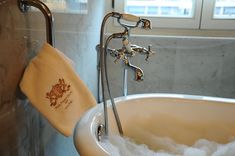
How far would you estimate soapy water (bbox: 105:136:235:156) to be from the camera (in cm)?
123

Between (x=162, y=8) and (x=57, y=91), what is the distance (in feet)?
4.84

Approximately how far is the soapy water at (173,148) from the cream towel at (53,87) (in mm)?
386

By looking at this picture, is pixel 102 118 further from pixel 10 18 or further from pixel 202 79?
pixel 202 79

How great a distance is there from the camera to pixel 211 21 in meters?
2.01

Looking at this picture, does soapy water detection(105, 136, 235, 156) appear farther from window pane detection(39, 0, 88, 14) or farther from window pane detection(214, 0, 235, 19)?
window pane detection(214, 0, 235, 19)

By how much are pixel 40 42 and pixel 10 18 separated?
22cm

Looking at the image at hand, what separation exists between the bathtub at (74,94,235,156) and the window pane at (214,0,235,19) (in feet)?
2.75

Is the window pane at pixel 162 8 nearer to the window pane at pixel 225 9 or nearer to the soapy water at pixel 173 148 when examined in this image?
the window pane at pixel 225 9

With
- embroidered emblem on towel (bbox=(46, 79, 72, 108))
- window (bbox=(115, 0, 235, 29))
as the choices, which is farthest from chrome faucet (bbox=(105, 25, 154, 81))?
window (bbox=(115, 0, 235, 29))

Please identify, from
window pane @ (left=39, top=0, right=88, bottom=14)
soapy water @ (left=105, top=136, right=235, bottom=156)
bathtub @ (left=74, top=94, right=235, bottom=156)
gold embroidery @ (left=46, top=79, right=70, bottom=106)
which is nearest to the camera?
gold embroidery @ (left=46, top=79, right=70, bottom=106)

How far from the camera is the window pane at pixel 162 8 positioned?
2.03 metres

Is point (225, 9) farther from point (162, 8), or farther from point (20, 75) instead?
point (20, 75)

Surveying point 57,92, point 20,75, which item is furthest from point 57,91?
point 20,75

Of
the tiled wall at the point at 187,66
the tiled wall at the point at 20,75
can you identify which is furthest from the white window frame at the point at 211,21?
the tiled wall at the point at 20,75
